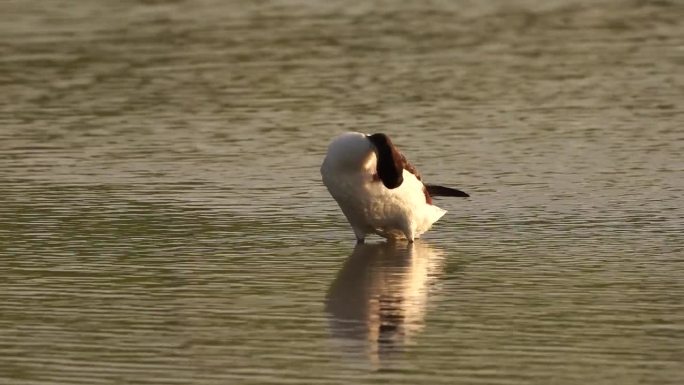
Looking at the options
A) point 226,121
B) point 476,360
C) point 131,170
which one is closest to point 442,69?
point 226,121

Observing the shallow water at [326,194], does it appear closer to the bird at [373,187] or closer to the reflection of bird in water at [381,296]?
the reflection of bird in water at [381,296]

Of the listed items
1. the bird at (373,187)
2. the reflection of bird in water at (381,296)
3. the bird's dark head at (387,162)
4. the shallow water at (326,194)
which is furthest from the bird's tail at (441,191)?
the bird's dark head at (387,162)

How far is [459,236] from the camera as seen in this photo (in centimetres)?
1370

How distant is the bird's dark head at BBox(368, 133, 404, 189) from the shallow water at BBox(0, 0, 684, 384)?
51 cm

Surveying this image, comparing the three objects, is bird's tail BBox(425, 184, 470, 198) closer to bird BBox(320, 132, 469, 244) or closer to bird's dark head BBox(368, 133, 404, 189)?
bird BBox(320, 132, 469, 244)

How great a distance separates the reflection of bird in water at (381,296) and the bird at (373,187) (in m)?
0.16

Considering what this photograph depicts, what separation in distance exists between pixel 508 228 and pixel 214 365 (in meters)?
4.65

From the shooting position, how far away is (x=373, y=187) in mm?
13430

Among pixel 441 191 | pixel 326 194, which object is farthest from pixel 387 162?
pixel 326 194

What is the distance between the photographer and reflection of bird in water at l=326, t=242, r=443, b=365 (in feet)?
33.0

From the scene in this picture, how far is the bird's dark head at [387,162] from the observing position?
13227 millimetres

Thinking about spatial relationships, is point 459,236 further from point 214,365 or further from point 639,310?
point 214,365

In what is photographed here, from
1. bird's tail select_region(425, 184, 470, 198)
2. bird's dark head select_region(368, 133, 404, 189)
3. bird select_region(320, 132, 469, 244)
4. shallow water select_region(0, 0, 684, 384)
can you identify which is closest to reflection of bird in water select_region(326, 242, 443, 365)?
shallow water select_region(0, 0, 684, 384)

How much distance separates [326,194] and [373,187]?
2.01 m
